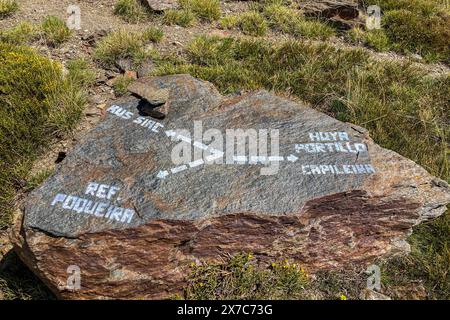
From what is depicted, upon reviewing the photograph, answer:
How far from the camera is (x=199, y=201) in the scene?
4.16 metres

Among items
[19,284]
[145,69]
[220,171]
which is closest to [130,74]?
[145,69]

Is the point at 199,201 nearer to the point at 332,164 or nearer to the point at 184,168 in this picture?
the point at 184,168

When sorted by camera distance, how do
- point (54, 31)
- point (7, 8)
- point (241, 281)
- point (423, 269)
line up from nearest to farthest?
1. point (241, 281)
2. point (423, 269)
3. point (54, 31)
4. point (7, 8)

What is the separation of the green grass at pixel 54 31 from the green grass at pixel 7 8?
83 cm

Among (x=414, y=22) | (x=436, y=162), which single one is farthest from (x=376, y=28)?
(x=436, y=162)

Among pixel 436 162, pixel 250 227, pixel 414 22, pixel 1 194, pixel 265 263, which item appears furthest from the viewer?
pixel 414 22

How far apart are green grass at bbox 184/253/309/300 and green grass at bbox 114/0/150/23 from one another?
599 centimetres

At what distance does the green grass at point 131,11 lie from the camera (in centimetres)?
866

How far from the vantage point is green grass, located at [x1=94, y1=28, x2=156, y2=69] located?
7.39 meters

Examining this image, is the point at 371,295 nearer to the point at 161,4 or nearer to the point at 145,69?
the point at 145,69

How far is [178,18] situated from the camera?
8633 millimetres

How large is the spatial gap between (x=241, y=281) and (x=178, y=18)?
6009mm

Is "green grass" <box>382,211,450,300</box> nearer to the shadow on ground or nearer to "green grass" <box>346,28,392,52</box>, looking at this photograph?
the shadow on ground

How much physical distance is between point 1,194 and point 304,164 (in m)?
3.63
